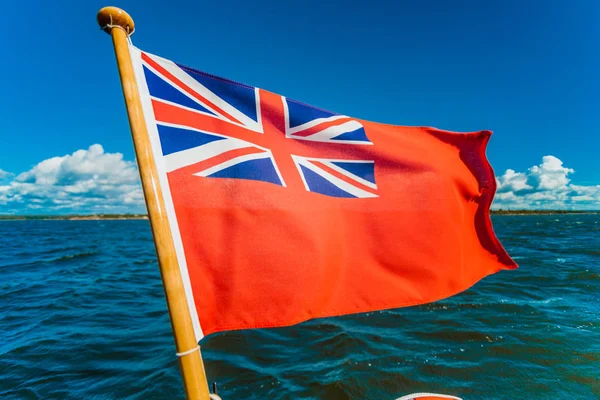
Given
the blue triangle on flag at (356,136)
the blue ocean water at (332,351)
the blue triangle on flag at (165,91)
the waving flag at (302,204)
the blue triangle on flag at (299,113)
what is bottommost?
the blue ocean water at (332,351)

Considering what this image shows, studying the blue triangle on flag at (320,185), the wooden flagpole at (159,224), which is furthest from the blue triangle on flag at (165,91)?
the blue triangle on flag at (320,185)

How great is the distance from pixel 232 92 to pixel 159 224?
1.46 m

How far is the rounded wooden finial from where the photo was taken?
6.61 ft

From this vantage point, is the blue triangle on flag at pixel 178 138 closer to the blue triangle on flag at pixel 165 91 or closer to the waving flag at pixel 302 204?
the waving flag at pixel 302 204

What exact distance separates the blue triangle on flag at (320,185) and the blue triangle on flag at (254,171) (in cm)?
33

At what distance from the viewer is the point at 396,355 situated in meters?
6.98

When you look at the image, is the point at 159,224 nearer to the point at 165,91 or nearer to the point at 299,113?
the point at 165,91

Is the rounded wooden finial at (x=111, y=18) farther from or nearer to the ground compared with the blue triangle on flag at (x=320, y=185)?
farther from the ground

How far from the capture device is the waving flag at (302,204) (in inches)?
99.4

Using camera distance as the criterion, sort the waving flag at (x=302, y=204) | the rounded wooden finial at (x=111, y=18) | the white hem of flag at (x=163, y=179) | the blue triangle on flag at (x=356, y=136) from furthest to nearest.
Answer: the blue triangle on flag at (x=356, y=136)
the waving flag at (x=302, y=204)
the white hem of flag at (x=163, y=179)
the rounded wooden finial at (x=111, y=18)

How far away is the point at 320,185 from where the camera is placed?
127 inches

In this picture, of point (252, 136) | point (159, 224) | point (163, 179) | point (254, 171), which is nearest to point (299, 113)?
point (252, 136)

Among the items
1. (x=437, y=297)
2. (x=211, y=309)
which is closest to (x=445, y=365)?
(x=437, y=297)

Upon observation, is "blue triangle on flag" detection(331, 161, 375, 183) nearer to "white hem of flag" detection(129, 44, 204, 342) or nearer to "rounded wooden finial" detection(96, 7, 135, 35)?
"white hem of flag" detection(129, 44, 204, 342)
